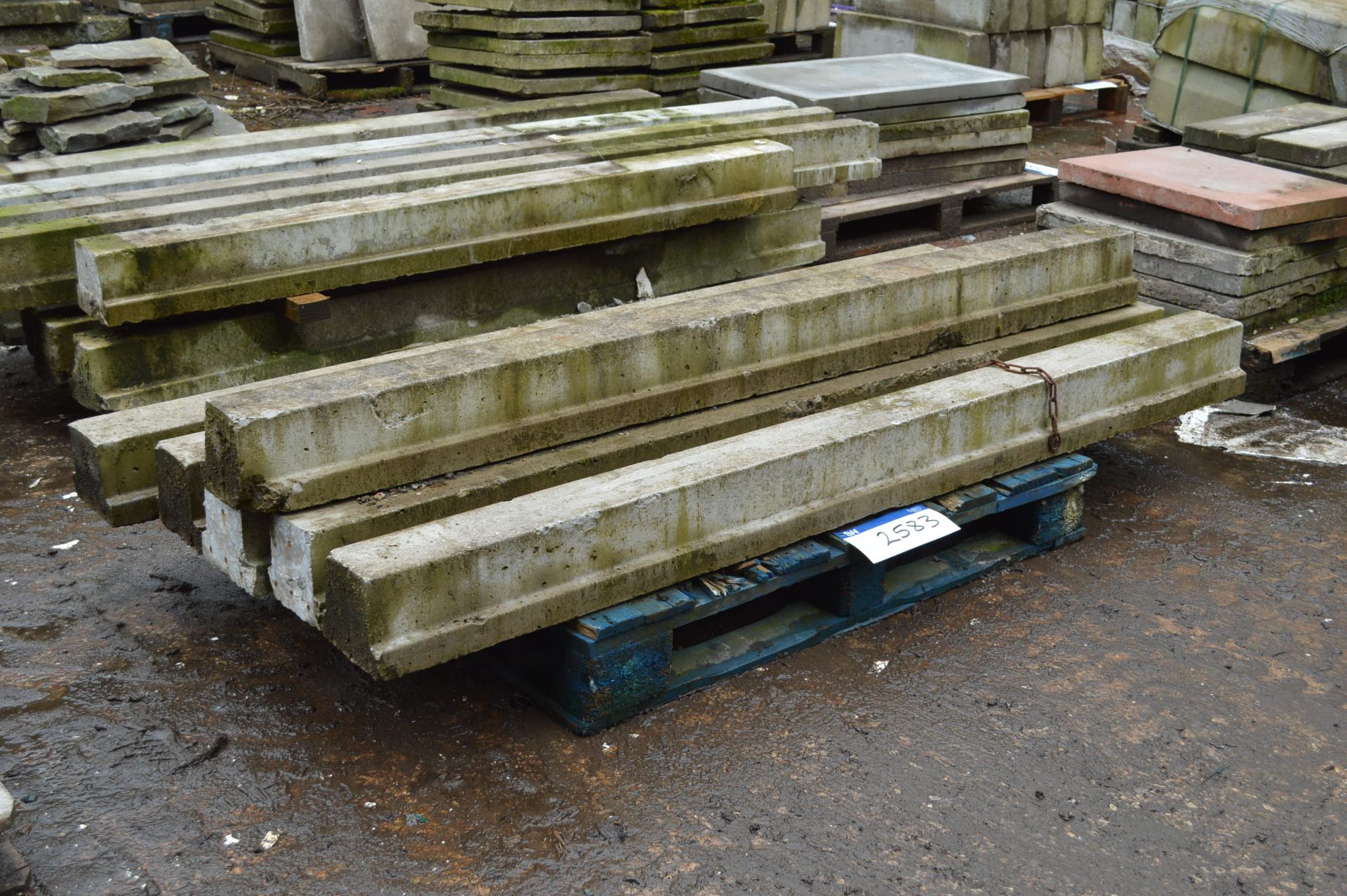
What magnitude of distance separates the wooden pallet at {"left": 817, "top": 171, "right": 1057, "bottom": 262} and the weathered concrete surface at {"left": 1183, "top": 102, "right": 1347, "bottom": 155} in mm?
732

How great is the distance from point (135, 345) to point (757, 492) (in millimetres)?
2333

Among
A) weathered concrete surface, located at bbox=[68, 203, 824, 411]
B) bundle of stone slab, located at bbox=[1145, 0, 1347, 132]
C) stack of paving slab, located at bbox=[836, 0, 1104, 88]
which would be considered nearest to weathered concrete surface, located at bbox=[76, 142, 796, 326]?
weathered concrete surface, located at bbox=[68, 203, 824, 411]

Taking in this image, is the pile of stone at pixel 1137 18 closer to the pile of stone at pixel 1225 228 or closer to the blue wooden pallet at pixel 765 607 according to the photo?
the pile of stone at pixel 1225 228

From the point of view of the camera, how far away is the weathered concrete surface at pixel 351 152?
5.13 meters

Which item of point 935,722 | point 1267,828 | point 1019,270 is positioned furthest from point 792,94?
point 1267,828

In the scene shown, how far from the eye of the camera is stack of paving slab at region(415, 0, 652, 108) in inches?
297

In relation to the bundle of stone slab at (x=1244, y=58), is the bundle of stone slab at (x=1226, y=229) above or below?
below

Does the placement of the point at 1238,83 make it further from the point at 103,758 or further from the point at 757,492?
the point at 103,758

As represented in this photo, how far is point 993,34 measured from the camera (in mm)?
9531

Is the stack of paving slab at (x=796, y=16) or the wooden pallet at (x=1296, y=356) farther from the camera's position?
the stack of paving slab at (x=796, y=16)

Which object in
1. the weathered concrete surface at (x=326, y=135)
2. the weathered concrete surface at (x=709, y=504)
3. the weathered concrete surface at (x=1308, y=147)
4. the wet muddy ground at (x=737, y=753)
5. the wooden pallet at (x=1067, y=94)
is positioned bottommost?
the wet muddy ground at (x=737, y=753)

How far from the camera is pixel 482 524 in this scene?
10.4ft

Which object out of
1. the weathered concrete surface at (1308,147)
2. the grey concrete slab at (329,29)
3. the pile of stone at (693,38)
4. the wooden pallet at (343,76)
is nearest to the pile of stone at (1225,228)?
the weathered concrete surface at (1308,147)

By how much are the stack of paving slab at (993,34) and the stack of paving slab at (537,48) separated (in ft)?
9.02
